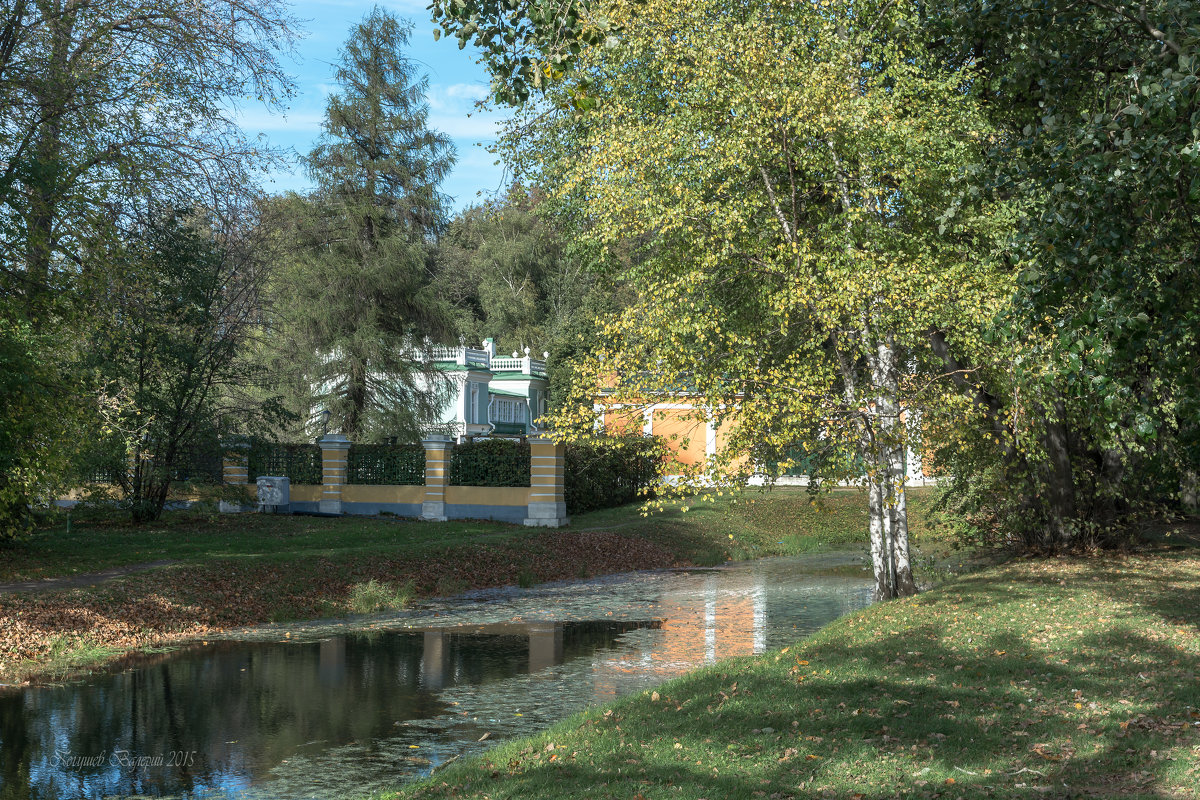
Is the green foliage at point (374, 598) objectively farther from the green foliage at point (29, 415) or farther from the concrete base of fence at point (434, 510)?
the concrete base of fence at point (434, 510)

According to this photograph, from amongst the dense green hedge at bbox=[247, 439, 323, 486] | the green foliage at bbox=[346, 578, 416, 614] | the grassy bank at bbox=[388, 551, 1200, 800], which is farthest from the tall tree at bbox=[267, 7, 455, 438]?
the grassy bank at bbox=[388, 551, 1200, 800]

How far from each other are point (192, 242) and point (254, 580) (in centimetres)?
1074

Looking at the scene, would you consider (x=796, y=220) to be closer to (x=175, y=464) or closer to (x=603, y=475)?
(x=175, y=464)

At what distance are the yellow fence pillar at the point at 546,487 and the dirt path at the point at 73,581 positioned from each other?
39.1 feet

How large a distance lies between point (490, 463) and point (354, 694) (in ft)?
61.4

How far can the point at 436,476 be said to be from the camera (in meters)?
29.3

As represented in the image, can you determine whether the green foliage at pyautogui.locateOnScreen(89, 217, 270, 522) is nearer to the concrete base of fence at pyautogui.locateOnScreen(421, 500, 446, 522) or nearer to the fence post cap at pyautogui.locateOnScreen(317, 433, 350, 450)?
the fence post cap at pyautogui.locateOnScreen(317, 433, 350, 450)

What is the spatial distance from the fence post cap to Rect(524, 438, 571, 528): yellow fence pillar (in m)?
6.64

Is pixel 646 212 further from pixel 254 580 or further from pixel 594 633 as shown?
pixel 254 580

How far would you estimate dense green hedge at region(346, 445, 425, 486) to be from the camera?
30562 millimetres

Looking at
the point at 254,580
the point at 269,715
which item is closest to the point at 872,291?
the point at 269,715

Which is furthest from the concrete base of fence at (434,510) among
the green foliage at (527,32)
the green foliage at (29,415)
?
the green foliage at (527,32)

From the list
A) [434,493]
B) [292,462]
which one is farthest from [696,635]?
[292,462]

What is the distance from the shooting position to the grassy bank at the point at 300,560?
45.1 feet
